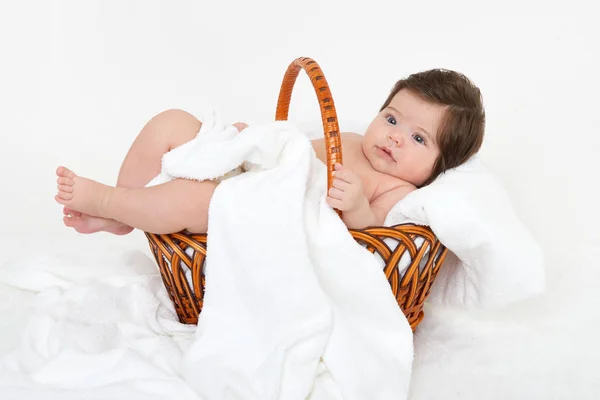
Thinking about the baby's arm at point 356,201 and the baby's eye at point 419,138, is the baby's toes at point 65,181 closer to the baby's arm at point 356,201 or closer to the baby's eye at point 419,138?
the baby's arm at point 356,201

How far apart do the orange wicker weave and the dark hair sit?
0.95 ft

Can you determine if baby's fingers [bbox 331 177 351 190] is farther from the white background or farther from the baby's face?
the white background

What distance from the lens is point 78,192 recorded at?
1549 millimetres

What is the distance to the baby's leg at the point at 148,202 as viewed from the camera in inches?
59.4

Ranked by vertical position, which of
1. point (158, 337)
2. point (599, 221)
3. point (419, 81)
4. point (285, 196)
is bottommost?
point (158, 337)

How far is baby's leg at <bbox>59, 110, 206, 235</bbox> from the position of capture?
5.51 feet

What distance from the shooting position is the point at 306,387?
1395 millimetres

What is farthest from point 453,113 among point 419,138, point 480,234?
point 480,234

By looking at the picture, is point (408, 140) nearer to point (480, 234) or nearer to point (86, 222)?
point (480, 234)

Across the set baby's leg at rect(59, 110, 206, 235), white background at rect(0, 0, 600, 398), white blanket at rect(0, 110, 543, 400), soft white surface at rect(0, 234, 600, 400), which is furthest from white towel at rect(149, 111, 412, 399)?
white background at rect(0, 0, 600, 398)

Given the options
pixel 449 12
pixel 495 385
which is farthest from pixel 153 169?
pixel 449 12

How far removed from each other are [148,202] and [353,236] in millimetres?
418

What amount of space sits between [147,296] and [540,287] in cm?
86

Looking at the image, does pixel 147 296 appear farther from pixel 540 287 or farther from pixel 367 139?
pixel 540 287
